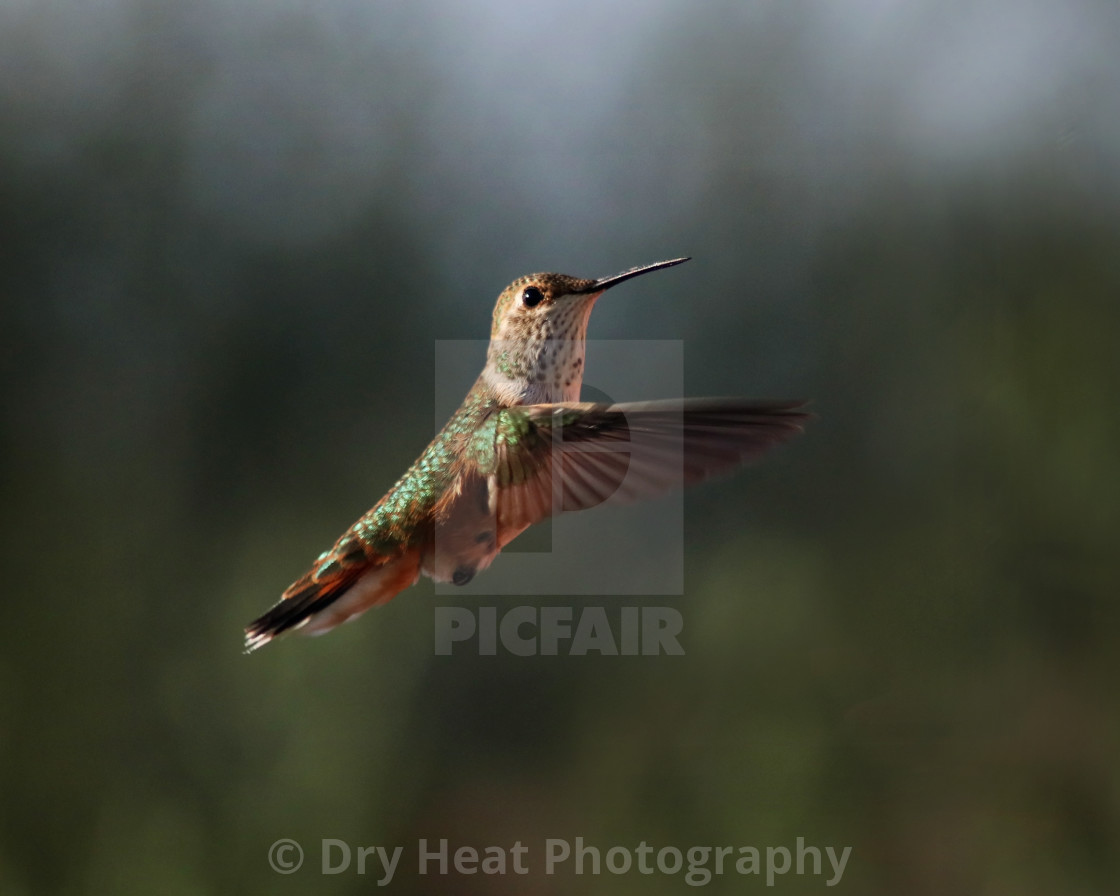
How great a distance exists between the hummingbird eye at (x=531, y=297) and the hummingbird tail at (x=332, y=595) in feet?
0.74

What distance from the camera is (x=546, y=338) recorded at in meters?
0.70

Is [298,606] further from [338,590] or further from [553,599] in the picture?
[553,599]

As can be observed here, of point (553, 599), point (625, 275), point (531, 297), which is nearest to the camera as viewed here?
point (625, 275)

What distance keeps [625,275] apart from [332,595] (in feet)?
1.03

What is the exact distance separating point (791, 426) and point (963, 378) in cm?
307

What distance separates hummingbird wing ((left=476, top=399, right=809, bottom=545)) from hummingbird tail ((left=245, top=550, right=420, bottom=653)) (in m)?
0.09

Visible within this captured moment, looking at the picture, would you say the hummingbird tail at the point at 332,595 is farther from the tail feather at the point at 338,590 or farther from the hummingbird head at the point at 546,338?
the hummingbird head at the point at 546,338

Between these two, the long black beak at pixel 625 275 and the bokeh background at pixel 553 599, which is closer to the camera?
the long black beak at pixel 625 275

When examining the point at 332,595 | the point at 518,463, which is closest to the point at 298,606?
the point at 332,595

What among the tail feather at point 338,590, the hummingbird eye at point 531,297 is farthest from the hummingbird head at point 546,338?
the tail feather at point 338,590

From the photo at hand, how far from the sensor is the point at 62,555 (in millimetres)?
3357

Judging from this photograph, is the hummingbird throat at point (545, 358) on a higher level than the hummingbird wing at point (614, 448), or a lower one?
higher

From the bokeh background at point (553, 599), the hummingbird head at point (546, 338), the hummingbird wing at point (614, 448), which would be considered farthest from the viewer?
the bokeh background at point (553, 599)

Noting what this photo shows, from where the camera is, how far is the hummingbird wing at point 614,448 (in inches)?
21.1
